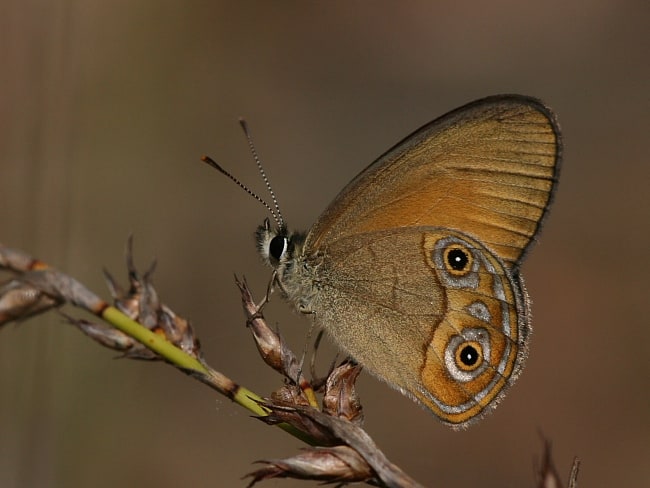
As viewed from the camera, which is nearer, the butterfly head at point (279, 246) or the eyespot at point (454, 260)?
the eyespot at point (454, 260)

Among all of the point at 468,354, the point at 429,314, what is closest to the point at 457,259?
the point at 429,314

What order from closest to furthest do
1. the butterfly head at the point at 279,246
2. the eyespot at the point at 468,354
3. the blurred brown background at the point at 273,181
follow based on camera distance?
the eyespot at the point at 468,354 → the butterfly head at the point at 279,246 → the blurred brown background at the point at 273,181

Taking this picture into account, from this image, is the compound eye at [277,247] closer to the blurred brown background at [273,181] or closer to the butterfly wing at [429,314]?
the butterfly wing at [429,314]

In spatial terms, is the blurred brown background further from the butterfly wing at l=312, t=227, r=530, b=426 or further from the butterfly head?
the butterfly wing at l=312, t=227, r=530, b=426

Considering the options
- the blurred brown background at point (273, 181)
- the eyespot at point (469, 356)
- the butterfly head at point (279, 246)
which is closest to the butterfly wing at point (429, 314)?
the eyespot at point (469, 356)

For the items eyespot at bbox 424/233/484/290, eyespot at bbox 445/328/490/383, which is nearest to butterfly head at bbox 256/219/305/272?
eyespot at bbox 424/233/484/290

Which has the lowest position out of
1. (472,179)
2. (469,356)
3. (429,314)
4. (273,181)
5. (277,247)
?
(469,356)

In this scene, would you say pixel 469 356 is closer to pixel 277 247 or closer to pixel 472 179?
pixel 472 179
